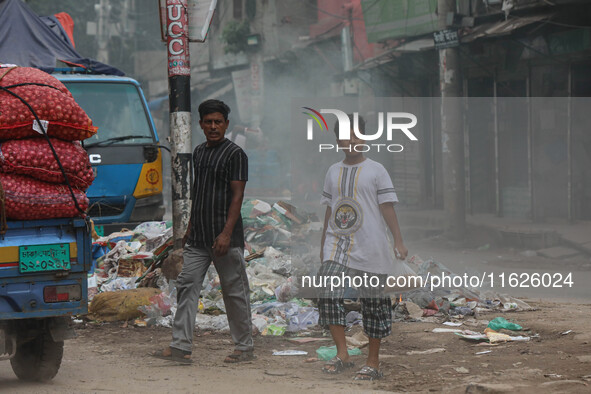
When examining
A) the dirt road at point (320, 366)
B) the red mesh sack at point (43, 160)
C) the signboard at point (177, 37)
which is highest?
the signboard at point (177, 37)

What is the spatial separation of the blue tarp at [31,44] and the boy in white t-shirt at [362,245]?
5.98 m

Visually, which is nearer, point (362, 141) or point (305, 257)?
point (362, 141)

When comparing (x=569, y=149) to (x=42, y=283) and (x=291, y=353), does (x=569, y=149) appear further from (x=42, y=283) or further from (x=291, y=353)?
(x=42, y=283)

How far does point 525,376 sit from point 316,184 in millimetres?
18285

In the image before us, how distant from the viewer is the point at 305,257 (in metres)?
8.95

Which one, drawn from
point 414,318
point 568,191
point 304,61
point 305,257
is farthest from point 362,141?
point 304,61

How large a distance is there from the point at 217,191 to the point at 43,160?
1.22 meters

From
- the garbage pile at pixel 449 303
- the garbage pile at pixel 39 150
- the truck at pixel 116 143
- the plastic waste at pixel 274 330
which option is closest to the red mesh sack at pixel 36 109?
the garbage pile at pixel 39 150

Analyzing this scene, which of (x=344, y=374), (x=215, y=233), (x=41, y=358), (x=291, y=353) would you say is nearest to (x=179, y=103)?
(x=215, y=233)

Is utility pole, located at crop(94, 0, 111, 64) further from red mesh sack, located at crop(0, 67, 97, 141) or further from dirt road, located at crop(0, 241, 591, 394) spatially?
red mesh sack, located at crop(0, 67, 97, 141)

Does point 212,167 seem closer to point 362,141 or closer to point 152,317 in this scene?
point 362,141

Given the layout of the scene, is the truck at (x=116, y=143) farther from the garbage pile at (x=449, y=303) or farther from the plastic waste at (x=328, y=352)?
the plastic waste at (x=328, y=352)

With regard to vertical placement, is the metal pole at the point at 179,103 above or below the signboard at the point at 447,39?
below

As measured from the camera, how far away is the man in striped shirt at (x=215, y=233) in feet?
18.9
